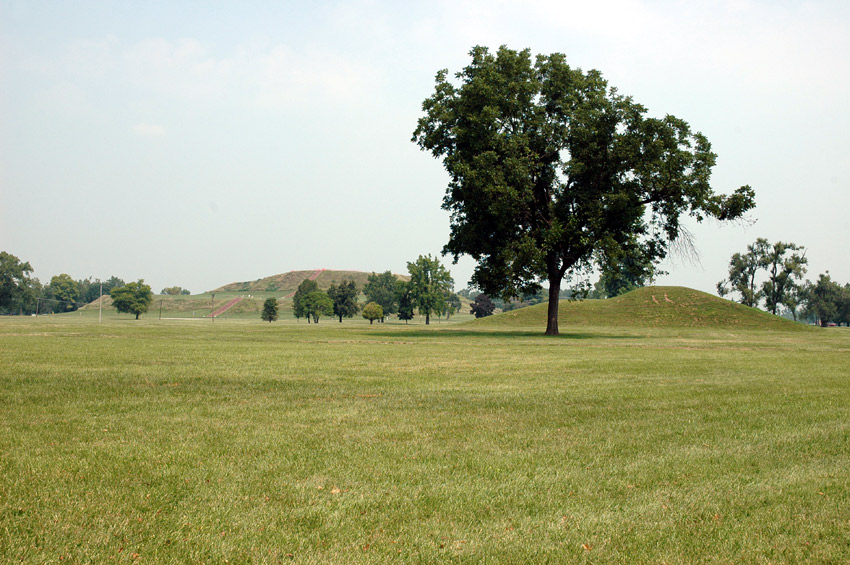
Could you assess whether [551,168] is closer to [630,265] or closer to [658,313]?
[630,265]

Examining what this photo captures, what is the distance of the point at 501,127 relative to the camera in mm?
43781

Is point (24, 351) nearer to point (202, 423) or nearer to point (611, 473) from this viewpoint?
point (202, 423)

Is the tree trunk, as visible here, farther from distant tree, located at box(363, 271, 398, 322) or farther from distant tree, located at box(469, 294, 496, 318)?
distant tree, located at box(363, 271, 398, 322)

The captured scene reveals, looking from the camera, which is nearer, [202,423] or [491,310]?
[202,423]

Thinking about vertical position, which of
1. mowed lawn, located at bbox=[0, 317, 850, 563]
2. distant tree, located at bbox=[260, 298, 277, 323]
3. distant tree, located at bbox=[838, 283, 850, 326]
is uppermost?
distant tree, located at bbox=[838, 283, 850, 326]

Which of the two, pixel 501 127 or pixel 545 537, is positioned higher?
pixel 501 127

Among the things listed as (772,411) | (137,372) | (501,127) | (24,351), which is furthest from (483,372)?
(501,127)

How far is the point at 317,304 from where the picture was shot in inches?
5763

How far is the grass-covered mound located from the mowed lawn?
60.6 m

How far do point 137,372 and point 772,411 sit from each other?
48.8 feet

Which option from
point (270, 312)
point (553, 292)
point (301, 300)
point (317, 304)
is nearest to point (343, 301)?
point (317, 304)

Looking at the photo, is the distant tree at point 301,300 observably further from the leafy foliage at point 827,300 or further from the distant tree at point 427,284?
the leafy foliage at point 827,300

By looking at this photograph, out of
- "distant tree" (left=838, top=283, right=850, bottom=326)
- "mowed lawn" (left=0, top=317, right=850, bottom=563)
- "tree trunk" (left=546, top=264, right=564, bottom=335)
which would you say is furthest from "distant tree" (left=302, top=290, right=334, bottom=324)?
"mowed lawn" (left=0, top=317, right=850, bottom=563)

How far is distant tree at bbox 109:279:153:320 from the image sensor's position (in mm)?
140125
